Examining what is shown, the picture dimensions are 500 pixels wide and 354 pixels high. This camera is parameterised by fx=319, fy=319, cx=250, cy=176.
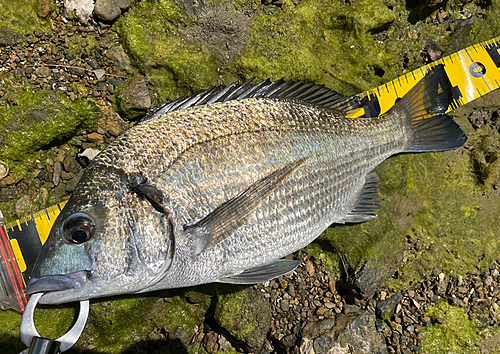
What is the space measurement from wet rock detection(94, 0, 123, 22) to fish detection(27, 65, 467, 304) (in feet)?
3.63

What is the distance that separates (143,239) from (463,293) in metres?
→ 2.85

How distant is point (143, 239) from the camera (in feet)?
5.64

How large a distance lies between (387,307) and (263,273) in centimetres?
138

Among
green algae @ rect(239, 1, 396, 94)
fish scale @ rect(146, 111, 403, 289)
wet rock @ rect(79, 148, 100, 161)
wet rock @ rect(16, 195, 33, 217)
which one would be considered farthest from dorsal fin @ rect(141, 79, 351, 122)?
wet rock @ rect(16, 195, 33, 217)

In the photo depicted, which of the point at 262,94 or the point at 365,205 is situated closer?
the point at 262,94

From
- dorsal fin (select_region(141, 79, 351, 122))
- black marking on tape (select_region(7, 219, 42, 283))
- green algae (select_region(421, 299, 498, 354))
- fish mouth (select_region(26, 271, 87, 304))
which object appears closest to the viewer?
fish mouth (select_region(26, 271, 87, 304))

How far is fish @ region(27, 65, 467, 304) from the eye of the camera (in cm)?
170

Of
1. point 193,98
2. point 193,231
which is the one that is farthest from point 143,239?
point 193,98

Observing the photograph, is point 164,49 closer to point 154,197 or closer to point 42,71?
point 42,71

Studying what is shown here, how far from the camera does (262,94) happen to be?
7.47ft

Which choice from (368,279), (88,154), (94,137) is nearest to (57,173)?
(88,154)

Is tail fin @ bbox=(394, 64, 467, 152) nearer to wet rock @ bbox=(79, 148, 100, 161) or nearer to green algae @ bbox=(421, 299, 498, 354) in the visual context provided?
green algae @ bbox=(421, 299, 498, 354)

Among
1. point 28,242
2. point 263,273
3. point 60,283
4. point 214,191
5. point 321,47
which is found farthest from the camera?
point 321,47

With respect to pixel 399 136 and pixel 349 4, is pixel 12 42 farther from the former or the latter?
pixel 399 136
